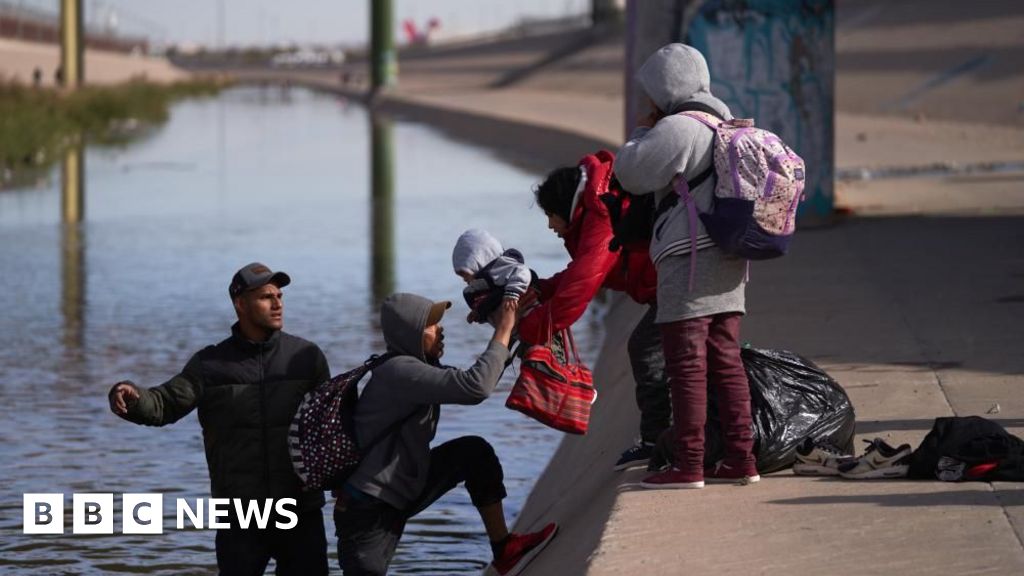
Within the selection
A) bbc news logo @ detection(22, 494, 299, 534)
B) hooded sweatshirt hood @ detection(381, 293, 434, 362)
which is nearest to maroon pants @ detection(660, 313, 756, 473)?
hooded sweatshirt hood @ detection(381, 293, 434, 362)

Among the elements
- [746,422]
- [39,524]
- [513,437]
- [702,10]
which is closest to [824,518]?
[746,422]

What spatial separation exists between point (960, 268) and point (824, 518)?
6.89 metres

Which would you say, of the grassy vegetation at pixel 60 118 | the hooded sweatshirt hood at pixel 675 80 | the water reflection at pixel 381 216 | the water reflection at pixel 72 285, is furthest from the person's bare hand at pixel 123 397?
the grassy vegetation at pixel 60 118

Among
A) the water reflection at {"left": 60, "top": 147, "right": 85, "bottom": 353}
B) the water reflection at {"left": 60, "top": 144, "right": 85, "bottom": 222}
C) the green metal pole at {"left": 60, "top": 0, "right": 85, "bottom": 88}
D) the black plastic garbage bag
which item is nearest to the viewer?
the black plastic garbage bag

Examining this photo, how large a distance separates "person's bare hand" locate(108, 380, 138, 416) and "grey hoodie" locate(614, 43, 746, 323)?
169cm

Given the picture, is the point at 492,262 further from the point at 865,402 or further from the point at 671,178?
the point at 865,402

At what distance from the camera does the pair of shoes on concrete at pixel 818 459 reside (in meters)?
6.71

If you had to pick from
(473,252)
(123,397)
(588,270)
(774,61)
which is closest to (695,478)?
(588,270)

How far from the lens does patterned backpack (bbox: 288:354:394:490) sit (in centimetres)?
622

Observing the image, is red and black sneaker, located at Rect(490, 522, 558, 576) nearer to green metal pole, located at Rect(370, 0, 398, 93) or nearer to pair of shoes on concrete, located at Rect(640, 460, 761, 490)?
pair of shoes on concrete, located at Rect(640, 460, 761, 490)

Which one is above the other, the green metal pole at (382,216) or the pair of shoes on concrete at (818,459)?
the pair of shoes on concrete at (818,459)

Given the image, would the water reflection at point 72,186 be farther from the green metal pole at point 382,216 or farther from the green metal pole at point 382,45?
the green metal pole at point 382,45

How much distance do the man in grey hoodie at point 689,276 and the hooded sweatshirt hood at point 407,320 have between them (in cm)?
80

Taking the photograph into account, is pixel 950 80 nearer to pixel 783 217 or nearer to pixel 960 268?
pixel 960 268
